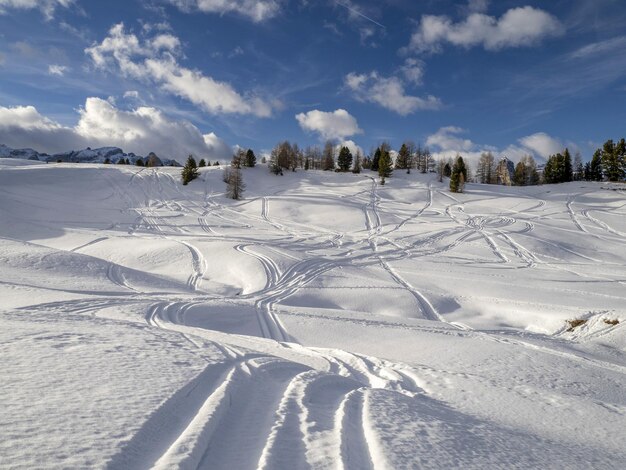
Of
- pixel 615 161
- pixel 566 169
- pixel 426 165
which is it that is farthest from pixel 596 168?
pixel 426 165

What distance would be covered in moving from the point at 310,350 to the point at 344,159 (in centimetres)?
8107

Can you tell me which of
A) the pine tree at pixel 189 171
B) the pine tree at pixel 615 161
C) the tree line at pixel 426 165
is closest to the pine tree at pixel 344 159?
the tree line at pixel 426 165

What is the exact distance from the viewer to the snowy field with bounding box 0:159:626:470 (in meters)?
3.19

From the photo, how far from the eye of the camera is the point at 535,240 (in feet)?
104

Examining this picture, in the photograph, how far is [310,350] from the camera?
8.43 m

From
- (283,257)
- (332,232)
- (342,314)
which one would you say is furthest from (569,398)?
(332,232)

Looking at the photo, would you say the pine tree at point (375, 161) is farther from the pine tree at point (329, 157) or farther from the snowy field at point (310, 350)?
the snowy field at point (310, 350)

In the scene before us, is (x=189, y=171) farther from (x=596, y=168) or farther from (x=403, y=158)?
(x=596, y=168)

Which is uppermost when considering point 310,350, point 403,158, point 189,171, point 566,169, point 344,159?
point 403,158

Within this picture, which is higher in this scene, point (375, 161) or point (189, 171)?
point (375, 161)

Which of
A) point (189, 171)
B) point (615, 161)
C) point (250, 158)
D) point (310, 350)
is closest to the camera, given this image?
point (310, 350)

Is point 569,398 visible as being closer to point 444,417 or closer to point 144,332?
point 444,417

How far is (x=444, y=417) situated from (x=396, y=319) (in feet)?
27.8

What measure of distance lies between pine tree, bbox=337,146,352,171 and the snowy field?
55.2 metres
